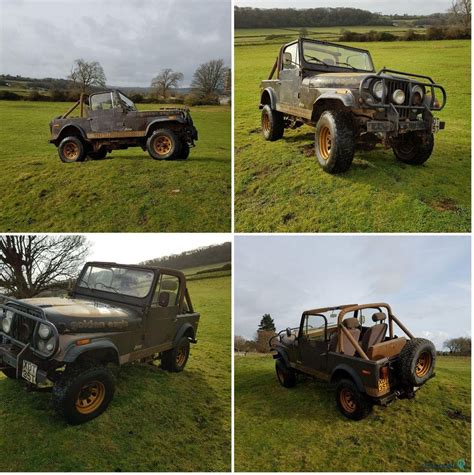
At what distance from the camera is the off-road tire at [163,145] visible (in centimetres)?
770

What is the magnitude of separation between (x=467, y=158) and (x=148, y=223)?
6.66m

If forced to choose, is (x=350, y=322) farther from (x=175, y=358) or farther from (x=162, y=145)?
(x=162, y=145)

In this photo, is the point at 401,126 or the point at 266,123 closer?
the point at 401,126

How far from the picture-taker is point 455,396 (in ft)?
18.4

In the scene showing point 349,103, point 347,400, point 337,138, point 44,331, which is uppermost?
point 349,103

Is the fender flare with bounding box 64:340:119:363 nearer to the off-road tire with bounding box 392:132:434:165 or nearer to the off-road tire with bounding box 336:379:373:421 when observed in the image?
the off-road tire with bounding box 336:379:373:421

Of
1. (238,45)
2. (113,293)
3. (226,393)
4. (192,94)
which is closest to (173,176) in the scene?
(113,293)

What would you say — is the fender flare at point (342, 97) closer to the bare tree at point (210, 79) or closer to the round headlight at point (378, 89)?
the round headlight at point (378, 89)

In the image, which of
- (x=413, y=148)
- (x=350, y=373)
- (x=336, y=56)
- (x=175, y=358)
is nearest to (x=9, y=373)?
(x=175, y=358)

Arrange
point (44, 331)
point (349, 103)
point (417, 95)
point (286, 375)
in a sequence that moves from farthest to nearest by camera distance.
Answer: point (286, 375)
point (417, 95)
point (349, 103)
point (44, 331)

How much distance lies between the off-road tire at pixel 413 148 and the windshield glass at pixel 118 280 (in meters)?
5.05

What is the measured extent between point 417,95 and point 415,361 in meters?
4.03

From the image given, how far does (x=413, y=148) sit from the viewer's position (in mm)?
6684

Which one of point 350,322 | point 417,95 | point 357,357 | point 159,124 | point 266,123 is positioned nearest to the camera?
point 357,357
